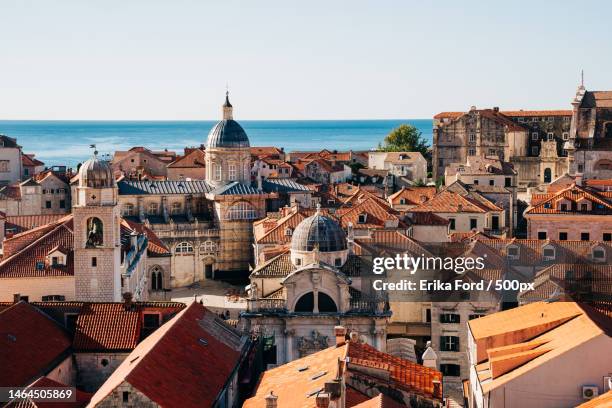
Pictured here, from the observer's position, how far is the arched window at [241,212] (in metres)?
67.9

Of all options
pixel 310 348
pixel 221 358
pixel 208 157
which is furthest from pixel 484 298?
pixel 208 157

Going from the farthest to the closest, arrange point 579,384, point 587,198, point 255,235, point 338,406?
1. point 255,235
2. point 587,198
3. point 579,384
4. point 338,406

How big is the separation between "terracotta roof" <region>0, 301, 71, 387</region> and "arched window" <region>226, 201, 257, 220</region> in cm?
Result: 3091

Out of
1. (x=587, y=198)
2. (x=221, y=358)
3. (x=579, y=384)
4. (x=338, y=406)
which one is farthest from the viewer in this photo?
(x=587, y=198)

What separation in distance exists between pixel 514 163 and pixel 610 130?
18111 mm

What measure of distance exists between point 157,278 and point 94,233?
1641 cm

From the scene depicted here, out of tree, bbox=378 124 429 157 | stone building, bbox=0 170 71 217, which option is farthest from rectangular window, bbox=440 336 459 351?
tree, bbox=378 124 429 157

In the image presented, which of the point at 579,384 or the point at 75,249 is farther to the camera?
the point at 75,249

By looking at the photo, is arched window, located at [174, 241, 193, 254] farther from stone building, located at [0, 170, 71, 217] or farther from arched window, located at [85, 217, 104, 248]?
arched window, located at [85, 217, 104, 248]

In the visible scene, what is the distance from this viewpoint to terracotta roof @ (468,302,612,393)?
97.6ft

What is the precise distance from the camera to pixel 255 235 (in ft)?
210

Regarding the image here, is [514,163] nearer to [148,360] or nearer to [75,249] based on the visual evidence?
[75,249]

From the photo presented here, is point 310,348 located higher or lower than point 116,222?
lower

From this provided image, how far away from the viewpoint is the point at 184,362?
103 ft
